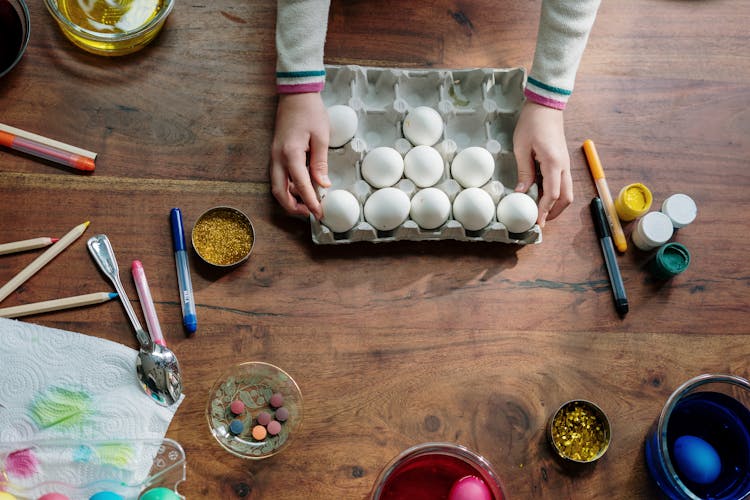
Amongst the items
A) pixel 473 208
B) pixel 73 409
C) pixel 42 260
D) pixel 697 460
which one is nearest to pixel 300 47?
pixel 473 208

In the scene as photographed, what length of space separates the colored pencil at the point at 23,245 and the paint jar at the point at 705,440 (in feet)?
2.62

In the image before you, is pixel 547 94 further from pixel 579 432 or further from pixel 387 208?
pixel 579 432

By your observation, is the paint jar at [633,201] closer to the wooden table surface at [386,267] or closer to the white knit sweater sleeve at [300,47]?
the wooden table surface at [386,267]

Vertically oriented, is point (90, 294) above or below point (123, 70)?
below

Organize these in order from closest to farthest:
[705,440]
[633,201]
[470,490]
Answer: [470,490] → [705,440] → [633,201]

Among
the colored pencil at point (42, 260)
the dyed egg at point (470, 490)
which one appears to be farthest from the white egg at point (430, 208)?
the colored pencil at point (42, 260)

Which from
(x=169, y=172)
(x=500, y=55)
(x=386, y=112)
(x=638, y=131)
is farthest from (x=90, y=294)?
(x=638, y=131)

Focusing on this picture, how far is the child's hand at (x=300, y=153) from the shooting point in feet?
2.89

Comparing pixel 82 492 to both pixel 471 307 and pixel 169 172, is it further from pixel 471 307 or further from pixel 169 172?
pixel 471 307

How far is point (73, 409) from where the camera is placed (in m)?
0.82

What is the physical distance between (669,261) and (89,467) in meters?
0.79

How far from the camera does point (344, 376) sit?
0.86m

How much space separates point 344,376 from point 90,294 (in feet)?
1.12

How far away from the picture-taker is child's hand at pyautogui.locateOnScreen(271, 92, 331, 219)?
0.88m
